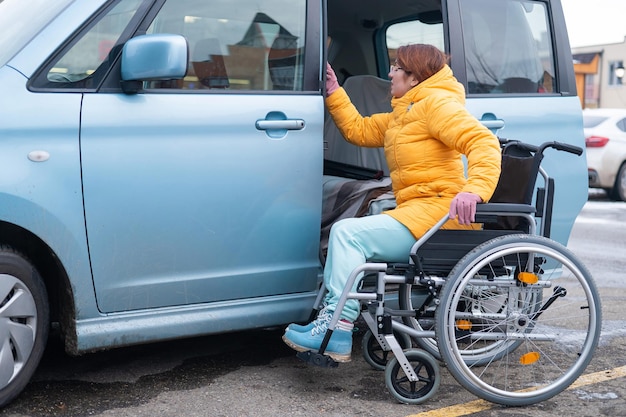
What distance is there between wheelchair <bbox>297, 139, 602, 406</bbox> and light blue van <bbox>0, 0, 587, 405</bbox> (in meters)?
0.48

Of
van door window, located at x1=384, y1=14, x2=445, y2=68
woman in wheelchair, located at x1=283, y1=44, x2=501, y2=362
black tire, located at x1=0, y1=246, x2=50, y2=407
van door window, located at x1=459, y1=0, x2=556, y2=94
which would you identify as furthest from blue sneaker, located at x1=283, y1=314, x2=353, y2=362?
van door window, located at x1=384, y1=14, x2=445, y2=68

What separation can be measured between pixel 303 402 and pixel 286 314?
18.9 inches

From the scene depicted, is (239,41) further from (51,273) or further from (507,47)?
(507,47)

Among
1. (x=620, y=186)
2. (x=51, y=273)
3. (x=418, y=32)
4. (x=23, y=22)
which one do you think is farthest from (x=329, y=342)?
(x=620, y=186)

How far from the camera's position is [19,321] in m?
3.57

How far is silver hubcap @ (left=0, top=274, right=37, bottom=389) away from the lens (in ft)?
11.3

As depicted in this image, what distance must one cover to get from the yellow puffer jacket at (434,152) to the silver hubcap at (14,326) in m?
1.61

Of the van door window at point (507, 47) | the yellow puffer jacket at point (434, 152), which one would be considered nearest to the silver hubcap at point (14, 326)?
the yellow puffer jacket at point (434, 152)

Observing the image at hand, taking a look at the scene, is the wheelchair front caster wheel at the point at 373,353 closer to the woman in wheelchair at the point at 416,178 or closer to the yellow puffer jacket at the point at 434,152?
the woman in wheelchair at the point at 416,178

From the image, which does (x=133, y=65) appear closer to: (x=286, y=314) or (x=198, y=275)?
(x=198, y=275)

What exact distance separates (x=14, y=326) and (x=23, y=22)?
1265 millimetres

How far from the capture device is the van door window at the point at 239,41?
395 centimetres

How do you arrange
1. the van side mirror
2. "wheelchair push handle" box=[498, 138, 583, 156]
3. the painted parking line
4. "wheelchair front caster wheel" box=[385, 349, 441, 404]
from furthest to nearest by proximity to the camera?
1. "wheelchair push handle" box=[498, 138, 583, 156]
2. "wheelchair front caster wheel" box=[385, 349, 441, 404]
3. the painted parking line
4. the van side mirror

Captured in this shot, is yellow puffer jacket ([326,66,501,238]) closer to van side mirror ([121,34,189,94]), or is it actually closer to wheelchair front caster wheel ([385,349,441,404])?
wheelchair front caster wheel ([385,349,441,404])
